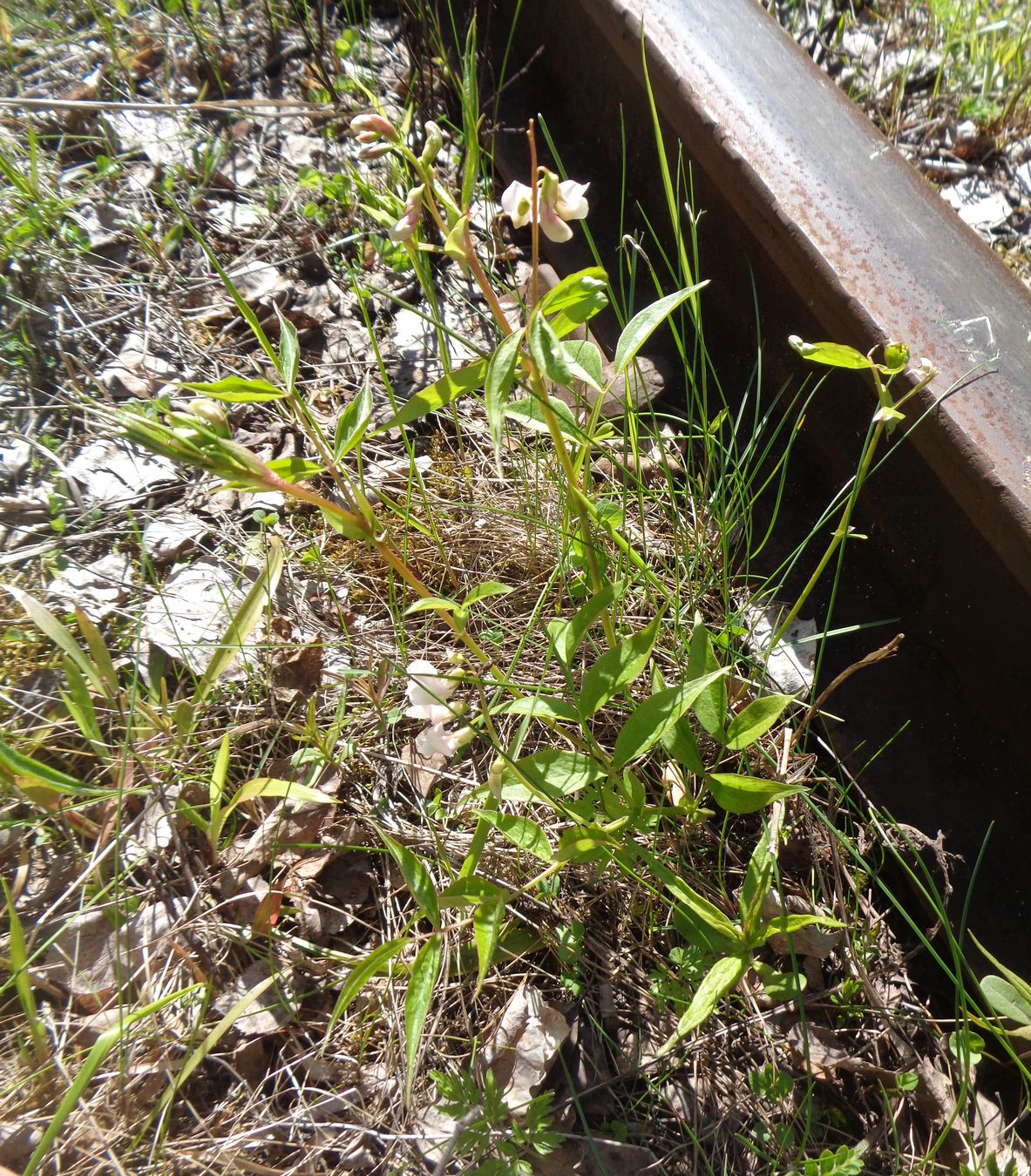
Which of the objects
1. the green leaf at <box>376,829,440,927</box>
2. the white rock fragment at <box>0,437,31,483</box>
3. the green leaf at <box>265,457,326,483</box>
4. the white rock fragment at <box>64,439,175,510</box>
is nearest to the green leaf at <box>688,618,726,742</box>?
the green leaf at <box>376,829,440,927</box>

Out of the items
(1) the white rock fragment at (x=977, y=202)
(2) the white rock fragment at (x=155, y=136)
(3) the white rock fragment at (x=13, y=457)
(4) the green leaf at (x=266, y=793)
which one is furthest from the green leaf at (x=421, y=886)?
(2) the white rock fragment at (x=155, y=136)

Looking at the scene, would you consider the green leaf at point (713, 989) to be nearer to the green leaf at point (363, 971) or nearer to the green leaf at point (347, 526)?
the green leaf at point (363, 971)

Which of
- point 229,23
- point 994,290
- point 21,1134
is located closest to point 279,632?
point 21,1134

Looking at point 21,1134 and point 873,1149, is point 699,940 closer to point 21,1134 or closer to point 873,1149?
point 873,1149

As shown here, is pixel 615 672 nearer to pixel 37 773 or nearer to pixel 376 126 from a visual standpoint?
pixel 376 126

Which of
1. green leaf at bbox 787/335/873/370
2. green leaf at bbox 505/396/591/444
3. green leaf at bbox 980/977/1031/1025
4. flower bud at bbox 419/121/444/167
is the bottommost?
green leaf at bbox 980/977/1031/1025

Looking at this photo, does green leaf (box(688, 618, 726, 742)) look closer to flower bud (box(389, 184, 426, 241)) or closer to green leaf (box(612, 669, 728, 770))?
green leaf (box(612, 669, 728, 770))

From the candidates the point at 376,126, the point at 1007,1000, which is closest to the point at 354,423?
the point at 376,126
